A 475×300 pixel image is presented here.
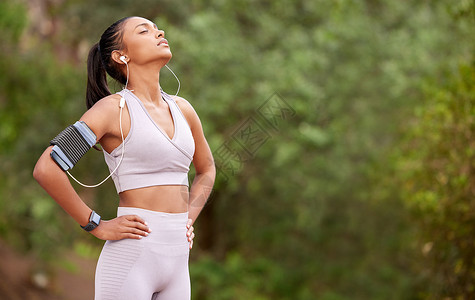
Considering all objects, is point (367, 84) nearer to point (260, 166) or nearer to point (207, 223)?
point (260, 166)

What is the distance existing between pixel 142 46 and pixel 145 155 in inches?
18.1

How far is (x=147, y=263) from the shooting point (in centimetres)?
230

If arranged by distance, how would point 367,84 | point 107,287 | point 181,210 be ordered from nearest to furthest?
point 107,287
point 181,210
point 367,84

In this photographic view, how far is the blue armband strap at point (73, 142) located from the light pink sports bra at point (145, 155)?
→ 143 mm

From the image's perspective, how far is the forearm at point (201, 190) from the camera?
265 centimetres

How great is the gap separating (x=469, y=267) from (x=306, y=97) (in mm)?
3951

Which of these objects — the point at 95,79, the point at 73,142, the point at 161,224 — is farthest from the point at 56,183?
the point at 95,79

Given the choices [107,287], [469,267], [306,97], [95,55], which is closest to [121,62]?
[95,55]

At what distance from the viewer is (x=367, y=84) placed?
946 cm

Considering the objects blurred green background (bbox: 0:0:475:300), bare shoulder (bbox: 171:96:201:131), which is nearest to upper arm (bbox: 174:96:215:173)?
bare shoulder (bbox: 171:96:201:131)

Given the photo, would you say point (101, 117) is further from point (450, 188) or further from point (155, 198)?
point (450, 188)

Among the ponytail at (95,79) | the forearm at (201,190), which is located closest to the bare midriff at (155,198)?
the forearm at (201,190)

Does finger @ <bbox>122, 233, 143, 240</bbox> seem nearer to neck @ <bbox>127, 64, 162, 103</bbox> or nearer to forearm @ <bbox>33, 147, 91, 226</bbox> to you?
forearm @ <bbox>33, 147, 91, 226</bbox>

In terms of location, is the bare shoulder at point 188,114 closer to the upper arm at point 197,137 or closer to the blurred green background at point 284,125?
the upper arm at point 197,137
